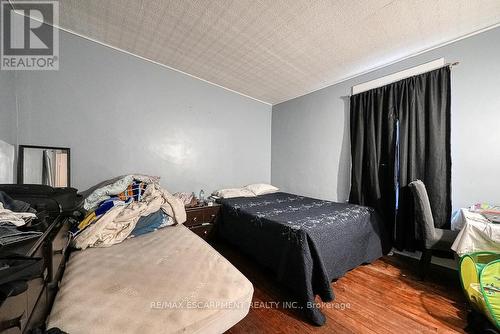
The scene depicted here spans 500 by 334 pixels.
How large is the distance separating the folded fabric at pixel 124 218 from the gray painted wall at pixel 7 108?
1108mm

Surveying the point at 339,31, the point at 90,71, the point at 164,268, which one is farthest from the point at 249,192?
Answer: the point at 90,71


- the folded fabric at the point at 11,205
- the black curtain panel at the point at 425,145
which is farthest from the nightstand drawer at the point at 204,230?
the black curtain panel at the point at 425,145

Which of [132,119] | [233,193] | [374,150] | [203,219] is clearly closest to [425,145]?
[374,150]

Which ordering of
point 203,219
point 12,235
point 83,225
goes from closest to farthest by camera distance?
point 12,235, point 83,225, point 203,219

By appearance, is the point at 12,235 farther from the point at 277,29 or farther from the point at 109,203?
the point at 277,29

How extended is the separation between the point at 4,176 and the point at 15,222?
1.26 meters

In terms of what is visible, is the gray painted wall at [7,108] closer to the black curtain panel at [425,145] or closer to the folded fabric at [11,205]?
the folded fabric at [11,205]

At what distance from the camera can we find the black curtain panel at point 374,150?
2418mm

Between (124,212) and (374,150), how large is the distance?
300 cm

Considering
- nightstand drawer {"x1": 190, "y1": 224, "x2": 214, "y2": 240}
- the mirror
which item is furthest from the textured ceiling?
nightstand drawer {"x1": 190, "y1": 224, "x2": 214, "y2": 240}

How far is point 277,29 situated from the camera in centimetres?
194

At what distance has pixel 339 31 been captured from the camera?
76.5 inches

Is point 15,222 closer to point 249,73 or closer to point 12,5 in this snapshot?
point 12,5

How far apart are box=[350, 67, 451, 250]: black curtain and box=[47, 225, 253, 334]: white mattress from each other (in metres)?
2.25
